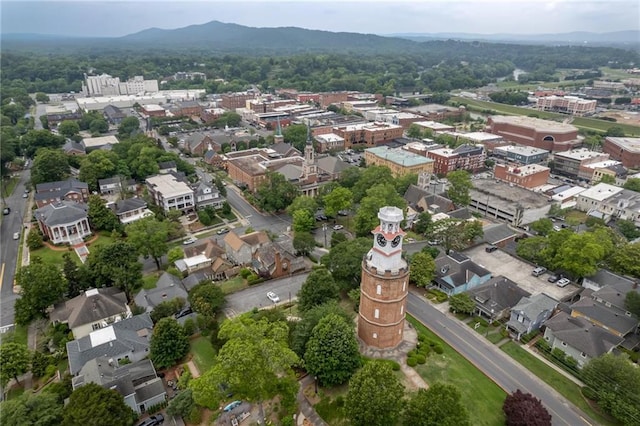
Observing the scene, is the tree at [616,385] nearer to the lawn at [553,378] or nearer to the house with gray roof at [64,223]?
the lawn at [553,378]

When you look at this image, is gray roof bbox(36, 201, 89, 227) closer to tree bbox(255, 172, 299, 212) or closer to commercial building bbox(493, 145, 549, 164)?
tree bbox(255, 172, 299, 212)

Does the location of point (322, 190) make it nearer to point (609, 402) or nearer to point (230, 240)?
point (230, 240)

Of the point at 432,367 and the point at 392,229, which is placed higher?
the point at 392,229

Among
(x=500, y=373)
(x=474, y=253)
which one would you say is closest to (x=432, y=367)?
(x=500, y=373)

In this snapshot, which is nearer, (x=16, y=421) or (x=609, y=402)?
(x=16, y=421)

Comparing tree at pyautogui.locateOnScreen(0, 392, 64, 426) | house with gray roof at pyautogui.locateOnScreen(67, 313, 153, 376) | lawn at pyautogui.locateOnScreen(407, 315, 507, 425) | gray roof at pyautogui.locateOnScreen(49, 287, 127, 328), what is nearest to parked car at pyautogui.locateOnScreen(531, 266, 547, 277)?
lawn at pyautogui.locateOnScreen(407, 315, 507, 425)

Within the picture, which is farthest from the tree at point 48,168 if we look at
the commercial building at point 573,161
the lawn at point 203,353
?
the commercial building at point 573,161

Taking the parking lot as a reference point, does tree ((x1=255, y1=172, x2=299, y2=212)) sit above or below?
above

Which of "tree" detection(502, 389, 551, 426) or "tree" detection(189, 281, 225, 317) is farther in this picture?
"tree" detection(189, 281, 225, 317)
